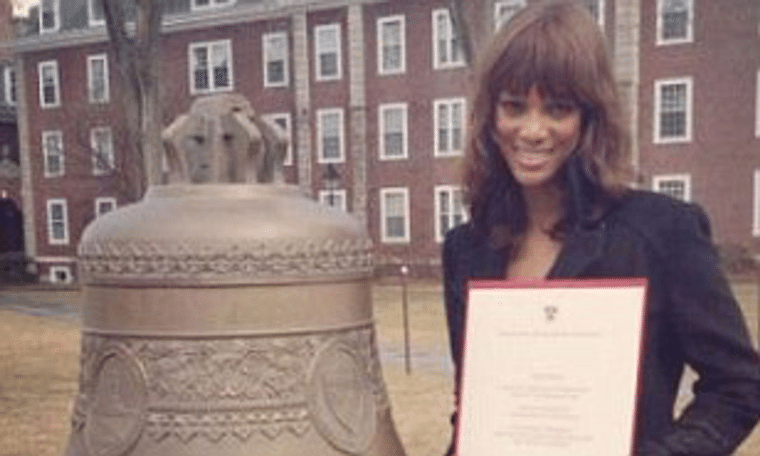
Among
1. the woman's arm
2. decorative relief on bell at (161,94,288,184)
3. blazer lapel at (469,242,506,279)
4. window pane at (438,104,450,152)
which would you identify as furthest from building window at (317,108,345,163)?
the woman's arm

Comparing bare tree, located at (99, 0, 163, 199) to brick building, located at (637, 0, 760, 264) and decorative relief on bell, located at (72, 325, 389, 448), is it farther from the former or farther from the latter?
brick building, located at (637, 0, 760, 264)

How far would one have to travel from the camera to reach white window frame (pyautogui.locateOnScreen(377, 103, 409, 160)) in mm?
35531

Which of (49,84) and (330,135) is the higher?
(49,84)

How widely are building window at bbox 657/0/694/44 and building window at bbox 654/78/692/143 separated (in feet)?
3.80

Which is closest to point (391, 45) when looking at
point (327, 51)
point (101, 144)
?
point (327, 51)

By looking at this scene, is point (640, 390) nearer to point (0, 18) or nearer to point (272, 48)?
point (272, 48)

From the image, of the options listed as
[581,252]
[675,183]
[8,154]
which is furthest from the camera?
[8,154]

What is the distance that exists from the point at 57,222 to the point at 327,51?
14013mm

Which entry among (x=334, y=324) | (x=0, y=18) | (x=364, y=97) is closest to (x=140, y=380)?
(x=334, y=324)

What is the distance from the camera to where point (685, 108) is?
31281 mm

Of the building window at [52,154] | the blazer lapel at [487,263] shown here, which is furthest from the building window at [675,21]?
the blazer lapel at [487,263]

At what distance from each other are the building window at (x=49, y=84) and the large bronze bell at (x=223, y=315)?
42507mm

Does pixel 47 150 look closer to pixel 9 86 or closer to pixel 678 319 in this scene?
pixel 9 86

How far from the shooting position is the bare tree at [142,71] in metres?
19.0
